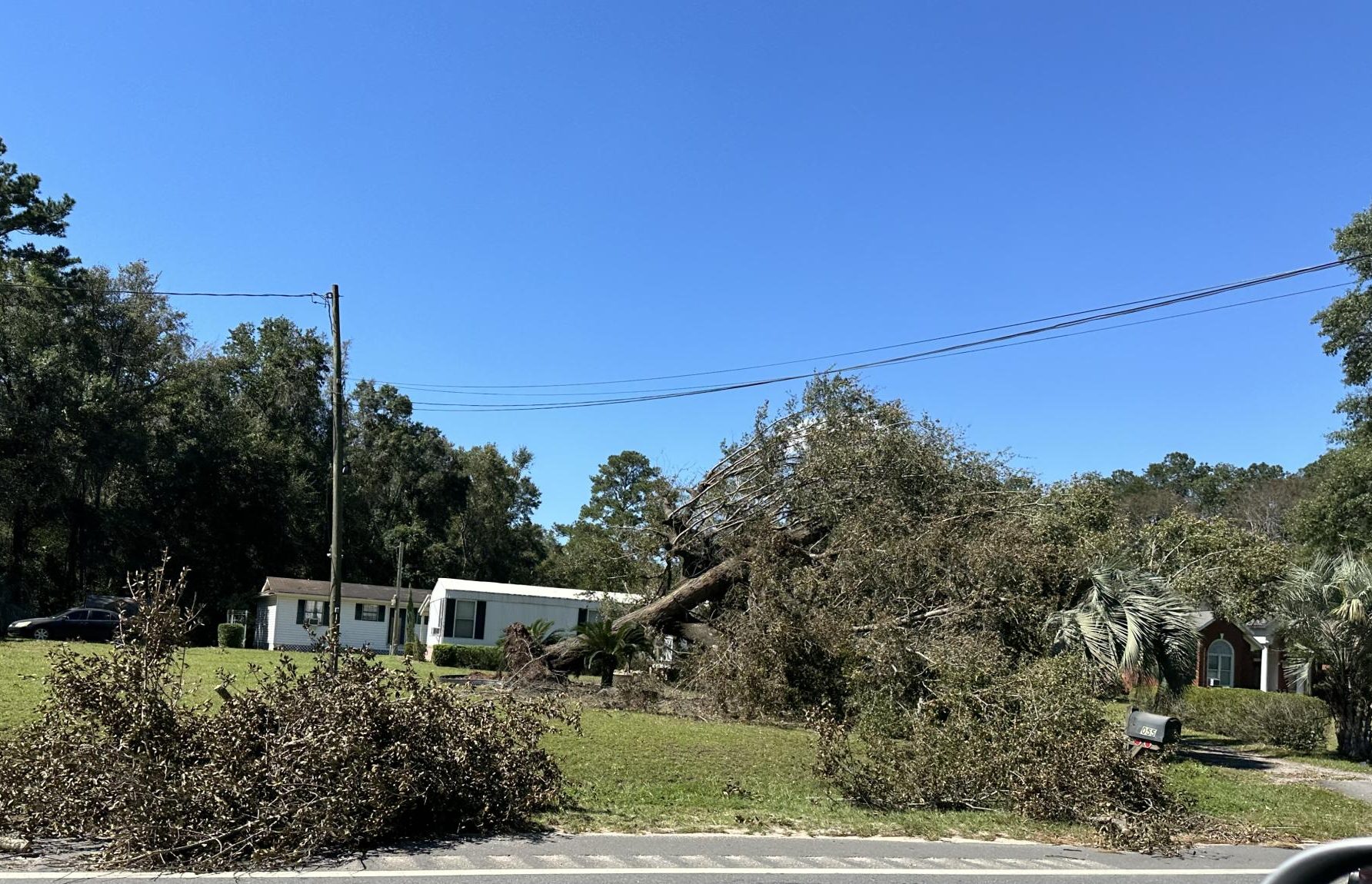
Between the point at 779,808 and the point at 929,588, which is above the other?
the point at 929,588

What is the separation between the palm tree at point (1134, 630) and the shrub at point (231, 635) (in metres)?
29.9

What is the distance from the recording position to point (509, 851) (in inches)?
271

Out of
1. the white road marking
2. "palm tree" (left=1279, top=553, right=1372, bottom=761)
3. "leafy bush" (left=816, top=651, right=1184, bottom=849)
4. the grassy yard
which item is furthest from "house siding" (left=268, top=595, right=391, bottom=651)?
the white road marking

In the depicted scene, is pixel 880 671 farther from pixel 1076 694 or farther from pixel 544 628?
pixel 544 628

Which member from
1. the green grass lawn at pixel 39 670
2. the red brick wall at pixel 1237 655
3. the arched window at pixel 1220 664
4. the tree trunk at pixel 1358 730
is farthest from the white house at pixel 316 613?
the tree trunk at pixel 1358 730

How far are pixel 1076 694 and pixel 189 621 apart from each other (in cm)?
819

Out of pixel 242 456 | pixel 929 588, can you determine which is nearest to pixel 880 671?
pixel 929 588

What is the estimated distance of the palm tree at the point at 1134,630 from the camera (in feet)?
47.3

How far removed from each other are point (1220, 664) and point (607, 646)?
2477 centimetres

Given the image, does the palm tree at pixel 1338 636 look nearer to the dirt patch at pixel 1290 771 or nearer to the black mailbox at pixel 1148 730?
the dirt patch at pixel 1290 771

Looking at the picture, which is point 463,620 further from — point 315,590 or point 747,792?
point 747,792

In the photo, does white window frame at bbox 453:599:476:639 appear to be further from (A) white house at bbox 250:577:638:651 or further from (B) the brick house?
(B) the brick house

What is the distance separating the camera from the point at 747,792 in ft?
32.0

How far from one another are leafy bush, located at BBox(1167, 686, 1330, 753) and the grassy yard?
5693 mm
